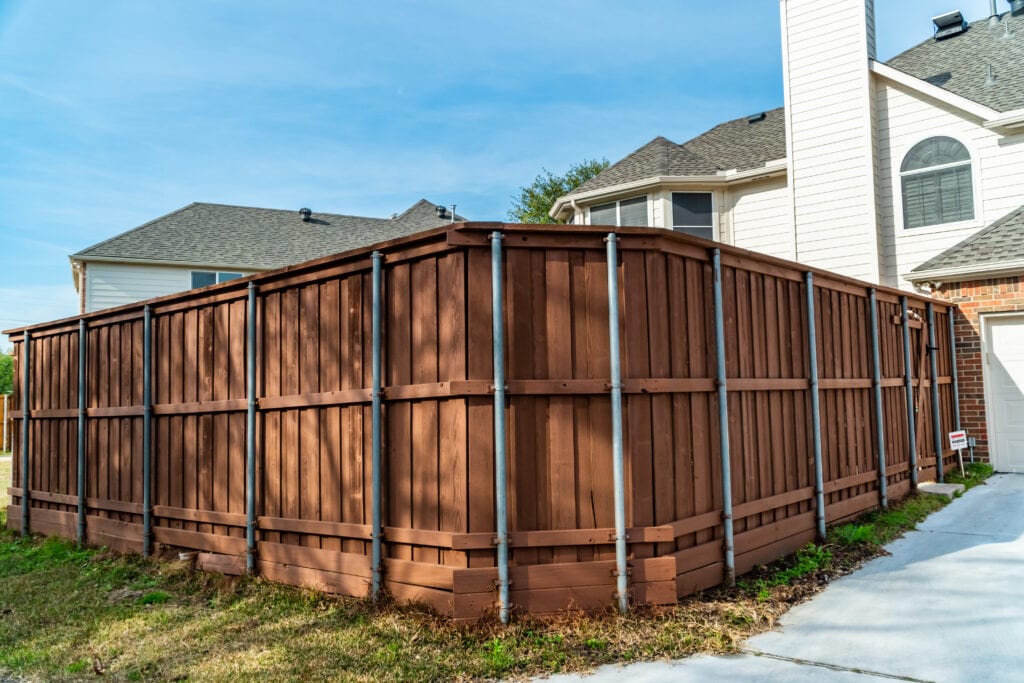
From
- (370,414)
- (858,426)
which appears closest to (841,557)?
(858,426)

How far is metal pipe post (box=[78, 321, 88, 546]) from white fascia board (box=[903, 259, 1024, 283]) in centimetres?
1035

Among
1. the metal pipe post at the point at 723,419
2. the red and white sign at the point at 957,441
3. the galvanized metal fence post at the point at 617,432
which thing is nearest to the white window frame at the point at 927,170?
the red and white sign at the point at 957,441

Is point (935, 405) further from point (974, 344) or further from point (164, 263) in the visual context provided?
point (164, 263)

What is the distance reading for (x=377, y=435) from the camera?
4.45 meters

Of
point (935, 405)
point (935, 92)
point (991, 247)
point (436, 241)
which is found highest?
point (935, 92)

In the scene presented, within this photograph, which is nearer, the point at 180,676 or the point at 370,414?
the point at 180,676

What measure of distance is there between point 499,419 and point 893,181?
10.2m

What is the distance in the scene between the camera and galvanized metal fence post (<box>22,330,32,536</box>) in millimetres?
8039

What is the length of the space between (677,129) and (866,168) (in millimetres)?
15348

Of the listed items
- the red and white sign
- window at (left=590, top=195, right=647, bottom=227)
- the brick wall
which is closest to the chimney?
the brick wall

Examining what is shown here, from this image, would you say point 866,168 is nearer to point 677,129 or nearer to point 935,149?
point 935,149

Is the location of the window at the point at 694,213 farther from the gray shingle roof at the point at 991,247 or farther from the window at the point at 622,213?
the gray shingle roof at the point at 991,247

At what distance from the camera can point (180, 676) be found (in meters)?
3.61

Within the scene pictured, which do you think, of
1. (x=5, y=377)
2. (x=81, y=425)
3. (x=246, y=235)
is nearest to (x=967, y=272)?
(x=81, y=425)
